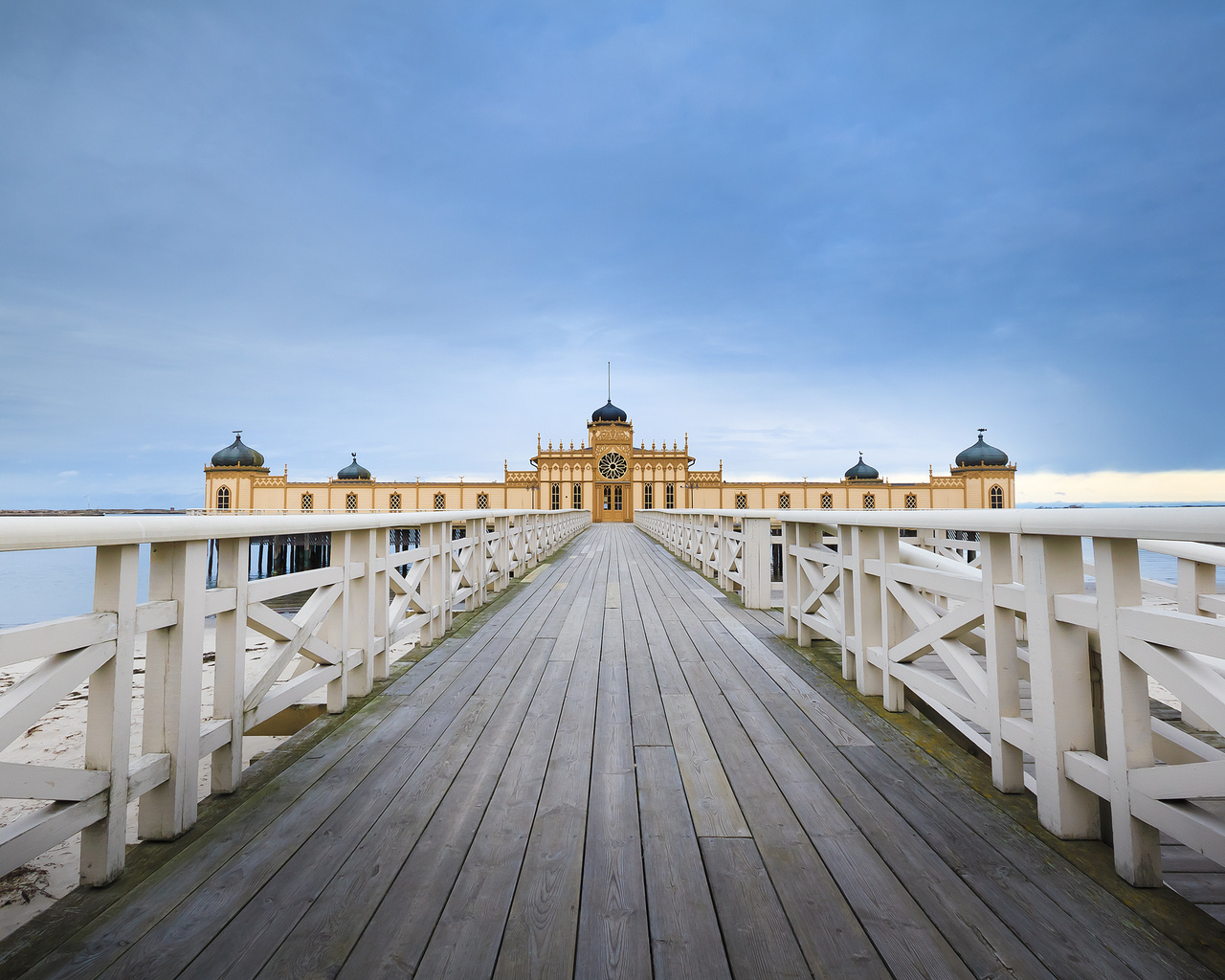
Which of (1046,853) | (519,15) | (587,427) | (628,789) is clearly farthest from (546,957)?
(519,15)

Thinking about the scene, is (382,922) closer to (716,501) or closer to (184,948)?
(184,948)

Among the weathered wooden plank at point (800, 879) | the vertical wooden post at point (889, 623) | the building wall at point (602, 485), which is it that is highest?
the building wall at point (602, 485)

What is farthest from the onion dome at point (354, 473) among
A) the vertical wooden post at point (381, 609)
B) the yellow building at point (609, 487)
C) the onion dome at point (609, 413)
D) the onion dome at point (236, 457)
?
the vertical wooden post at point (381, 609)

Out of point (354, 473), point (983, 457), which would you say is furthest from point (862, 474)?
point (354, 473)

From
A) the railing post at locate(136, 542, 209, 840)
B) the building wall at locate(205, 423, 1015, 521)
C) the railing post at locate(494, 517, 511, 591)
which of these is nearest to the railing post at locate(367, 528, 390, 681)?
the railing post at locate(136, 542, 209, 840)

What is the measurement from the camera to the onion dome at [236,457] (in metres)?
47.6

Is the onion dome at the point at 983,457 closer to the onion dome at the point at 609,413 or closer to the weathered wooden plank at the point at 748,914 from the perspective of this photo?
the onion dome at the point at 609,413

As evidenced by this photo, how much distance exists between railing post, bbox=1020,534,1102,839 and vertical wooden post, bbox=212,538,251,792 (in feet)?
9.39

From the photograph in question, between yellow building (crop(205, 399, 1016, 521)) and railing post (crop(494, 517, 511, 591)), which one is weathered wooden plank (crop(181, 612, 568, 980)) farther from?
yellow building (crop(205, 399, 1016, 521))

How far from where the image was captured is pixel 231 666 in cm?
212

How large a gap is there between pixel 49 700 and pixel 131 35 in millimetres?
20681

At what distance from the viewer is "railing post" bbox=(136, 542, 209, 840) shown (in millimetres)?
1788

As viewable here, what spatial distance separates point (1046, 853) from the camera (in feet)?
5.56

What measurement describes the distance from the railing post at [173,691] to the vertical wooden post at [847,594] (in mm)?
3324
